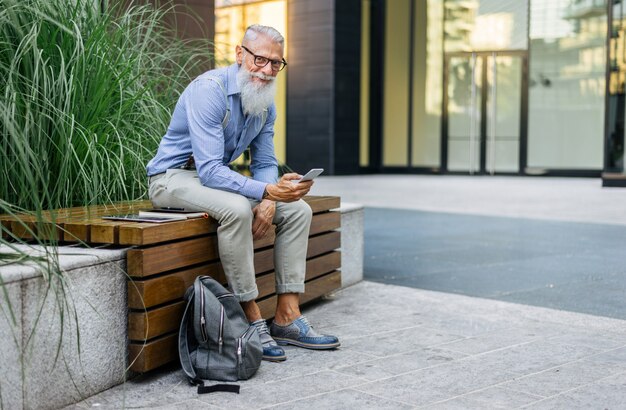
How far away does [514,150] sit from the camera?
18609 mm

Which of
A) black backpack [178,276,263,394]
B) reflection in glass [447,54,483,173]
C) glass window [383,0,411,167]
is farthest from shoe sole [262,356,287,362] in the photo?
glass window [383,0,411,167]

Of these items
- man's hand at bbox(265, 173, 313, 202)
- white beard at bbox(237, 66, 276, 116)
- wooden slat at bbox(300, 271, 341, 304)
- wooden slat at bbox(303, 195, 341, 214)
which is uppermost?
white beard at bbox(237, 66, 276, 116)

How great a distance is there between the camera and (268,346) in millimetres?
3607

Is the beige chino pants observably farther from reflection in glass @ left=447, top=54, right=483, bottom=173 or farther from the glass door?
reflection in glass @ left=447, top=54, right=483, bottom=173

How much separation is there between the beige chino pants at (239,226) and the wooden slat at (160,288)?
0.17 metres

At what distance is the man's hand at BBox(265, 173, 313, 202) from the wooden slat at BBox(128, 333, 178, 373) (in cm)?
76

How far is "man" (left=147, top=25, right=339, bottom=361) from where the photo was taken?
3.57 meters

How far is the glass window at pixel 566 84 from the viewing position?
58.7 feet

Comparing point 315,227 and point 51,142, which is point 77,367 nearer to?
point 51,142

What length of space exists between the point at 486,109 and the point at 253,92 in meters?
15.6

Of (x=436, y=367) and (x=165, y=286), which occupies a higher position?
(x=165, y=286)

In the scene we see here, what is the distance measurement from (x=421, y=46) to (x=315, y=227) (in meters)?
15.7

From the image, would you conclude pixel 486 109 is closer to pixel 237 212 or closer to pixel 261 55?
pixel 261 55

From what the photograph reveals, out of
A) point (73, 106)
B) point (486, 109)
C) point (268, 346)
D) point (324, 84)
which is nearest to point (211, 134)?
point (73, 106)
